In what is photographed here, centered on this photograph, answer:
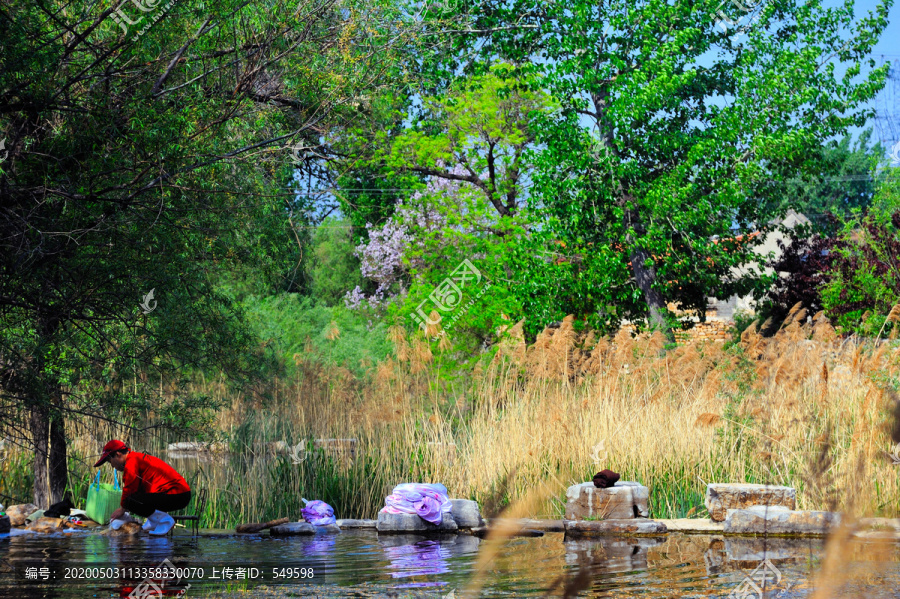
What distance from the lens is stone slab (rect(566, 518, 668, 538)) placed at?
305 inches

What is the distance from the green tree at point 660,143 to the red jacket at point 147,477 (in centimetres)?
966

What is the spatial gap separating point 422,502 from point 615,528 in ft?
5.72

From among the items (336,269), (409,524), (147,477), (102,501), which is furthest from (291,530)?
(336,269)

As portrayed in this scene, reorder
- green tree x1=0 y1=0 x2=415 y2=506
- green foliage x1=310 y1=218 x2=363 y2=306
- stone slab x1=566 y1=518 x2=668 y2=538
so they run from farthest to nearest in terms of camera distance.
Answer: green foliage x1=310 y1=218 x2=363 y2=306
stone slab x1=566 y1=518 x2=668 y2=538
green tree x1=0 y1=0 x2=415 y2=506

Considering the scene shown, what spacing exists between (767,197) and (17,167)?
14.2m

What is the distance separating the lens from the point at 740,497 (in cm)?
762

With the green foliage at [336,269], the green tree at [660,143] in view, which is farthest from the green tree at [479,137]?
the green foliage at [336,269]

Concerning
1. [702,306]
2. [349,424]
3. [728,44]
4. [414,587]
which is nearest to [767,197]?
[702,306]

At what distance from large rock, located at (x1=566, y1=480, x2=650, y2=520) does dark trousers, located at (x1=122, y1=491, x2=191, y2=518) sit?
3544mm

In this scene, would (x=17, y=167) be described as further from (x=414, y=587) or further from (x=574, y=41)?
(x=574, y=41)

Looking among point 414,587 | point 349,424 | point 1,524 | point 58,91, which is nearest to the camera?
point 414,587

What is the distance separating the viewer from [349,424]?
9.70 metres

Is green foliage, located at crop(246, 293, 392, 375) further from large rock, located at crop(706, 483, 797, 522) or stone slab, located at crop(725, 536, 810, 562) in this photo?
stone slab, located at crop(725, 536, 810, 562)

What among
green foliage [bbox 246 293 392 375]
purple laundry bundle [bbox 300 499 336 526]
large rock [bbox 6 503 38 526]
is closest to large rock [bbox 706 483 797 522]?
purple laundry bundle [bbox 300 499 336 526]
